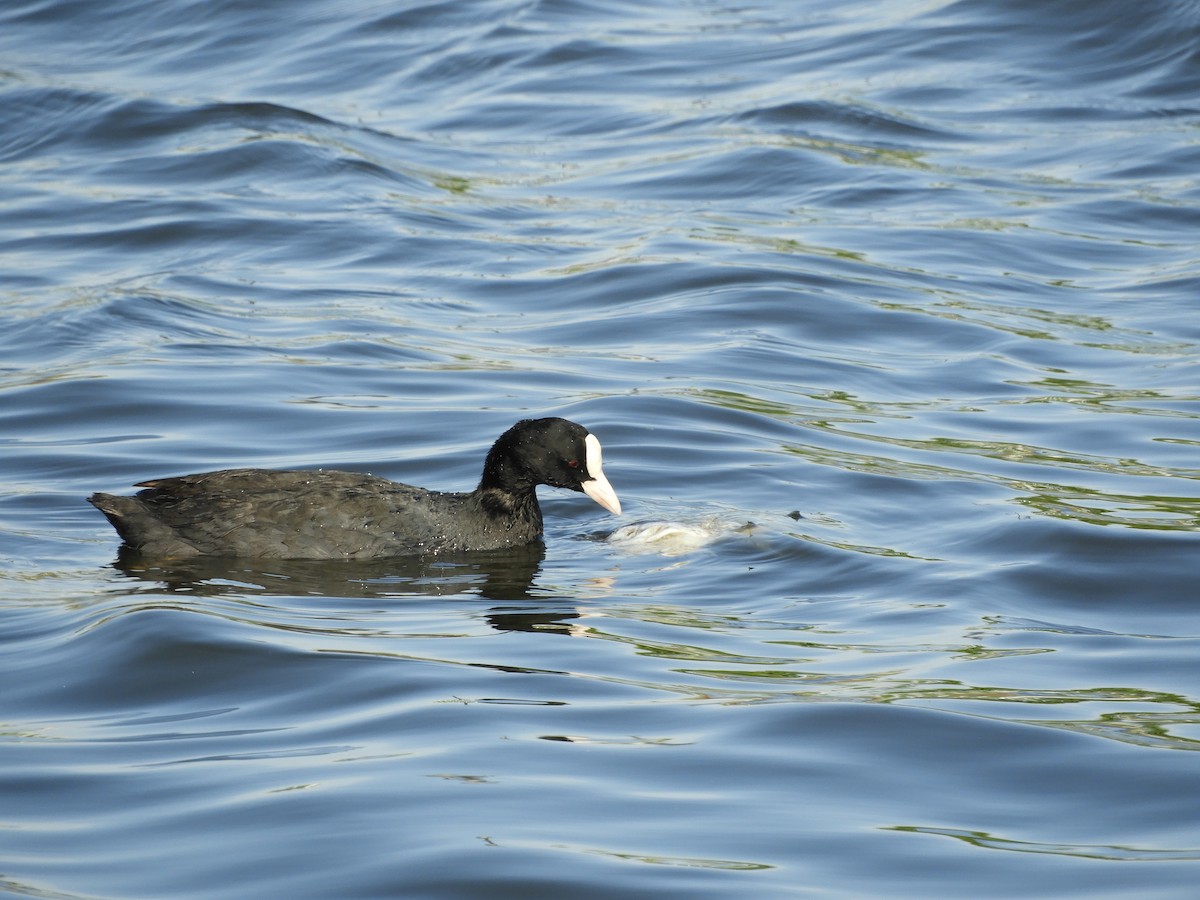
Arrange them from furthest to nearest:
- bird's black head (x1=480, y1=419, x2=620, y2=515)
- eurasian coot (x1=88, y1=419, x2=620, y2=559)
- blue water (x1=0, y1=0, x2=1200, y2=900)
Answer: bird's black head (x1=480, y1=419, x2=620, y2=515) → eurasian coot (x1=88, y1=419, x2=620, y2=559) → blue water (x1=0, y1=0, x2=1200, y2=900)

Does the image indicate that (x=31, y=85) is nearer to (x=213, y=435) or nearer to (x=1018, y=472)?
(x=213, y=435)

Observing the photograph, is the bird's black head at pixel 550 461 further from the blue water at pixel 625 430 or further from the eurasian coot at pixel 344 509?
the blue water at pixel 625 430

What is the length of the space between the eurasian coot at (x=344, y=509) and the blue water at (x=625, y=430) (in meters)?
0.14

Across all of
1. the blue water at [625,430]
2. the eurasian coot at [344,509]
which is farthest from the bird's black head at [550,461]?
the blue water at [625,430]

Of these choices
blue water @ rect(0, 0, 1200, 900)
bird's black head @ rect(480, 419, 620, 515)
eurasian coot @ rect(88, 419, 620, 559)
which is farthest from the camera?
bird's black head @ rect(480, 419, 620, 515)

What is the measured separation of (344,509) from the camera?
8617mm

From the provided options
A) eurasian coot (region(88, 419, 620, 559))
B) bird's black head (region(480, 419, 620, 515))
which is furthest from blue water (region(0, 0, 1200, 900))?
bird's black head (region(480, 419, 620, 515))

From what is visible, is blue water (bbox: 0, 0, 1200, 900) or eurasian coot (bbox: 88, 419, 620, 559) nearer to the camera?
blue water (bbox: 0, 0, 1200, 900)

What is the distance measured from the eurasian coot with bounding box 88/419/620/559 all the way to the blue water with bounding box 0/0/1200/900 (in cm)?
14

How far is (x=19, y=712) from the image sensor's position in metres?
6.20

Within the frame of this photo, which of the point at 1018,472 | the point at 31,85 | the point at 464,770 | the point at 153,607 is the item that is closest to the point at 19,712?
the point at 153,607

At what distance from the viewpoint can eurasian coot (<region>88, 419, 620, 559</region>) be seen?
8500 millimetres

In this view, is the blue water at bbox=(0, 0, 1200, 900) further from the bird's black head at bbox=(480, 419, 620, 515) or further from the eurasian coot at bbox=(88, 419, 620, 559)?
the bird's black head at bbox=(480, 419, 620, 515)

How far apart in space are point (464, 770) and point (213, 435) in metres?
5.64
